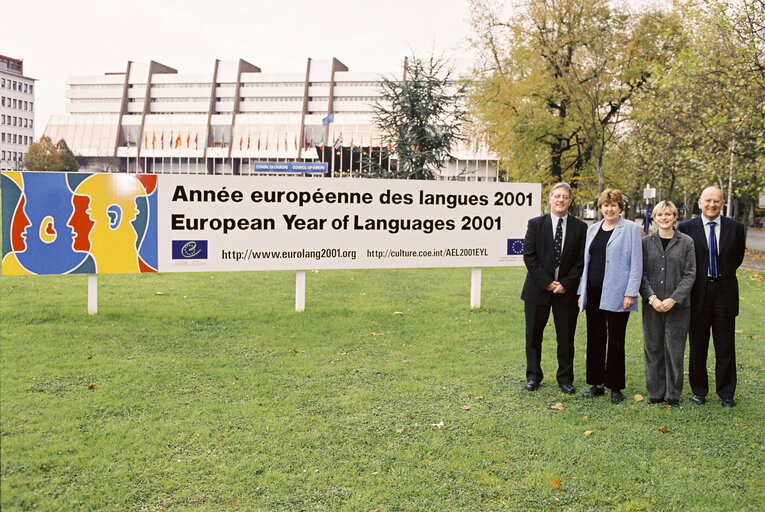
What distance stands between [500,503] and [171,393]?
3.13 m

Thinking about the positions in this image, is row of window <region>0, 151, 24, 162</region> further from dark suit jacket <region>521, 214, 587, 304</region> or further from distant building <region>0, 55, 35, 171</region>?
dark suit jacket <region>521, 214, 587, 304</region>

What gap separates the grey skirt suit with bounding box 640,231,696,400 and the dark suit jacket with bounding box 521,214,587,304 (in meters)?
0.59

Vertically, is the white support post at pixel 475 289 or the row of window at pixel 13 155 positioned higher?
the row of window at pixel 13 155

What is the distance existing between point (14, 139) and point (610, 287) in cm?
12330

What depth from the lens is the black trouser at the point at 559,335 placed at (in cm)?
610

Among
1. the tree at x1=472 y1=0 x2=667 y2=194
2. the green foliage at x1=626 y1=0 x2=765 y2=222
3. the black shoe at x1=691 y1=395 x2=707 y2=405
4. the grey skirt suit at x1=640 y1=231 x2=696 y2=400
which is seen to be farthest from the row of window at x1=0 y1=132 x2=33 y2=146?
the black shoe at x1=691 y1=395 x2=707 y2=405

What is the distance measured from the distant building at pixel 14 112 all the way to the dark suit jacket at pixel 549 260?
11495 centimetres

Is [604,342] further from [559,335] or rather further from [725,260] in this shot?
[725,260]

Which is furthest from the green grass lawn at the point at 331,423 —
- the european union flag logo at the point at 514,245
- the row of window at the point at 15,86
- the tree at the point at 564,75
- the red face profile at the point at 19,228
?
the row of window at the point at 15,86

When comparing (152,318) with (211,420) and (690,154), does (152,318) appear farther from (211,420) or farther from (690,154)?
(690,154)

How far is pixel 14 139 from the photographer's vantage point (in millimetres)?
108500

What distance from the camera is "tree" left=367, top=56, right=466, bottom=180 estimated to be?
1812 cm

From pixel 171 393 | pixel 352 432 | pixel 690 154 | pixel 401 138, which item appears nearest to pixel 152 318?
pixel 171 393

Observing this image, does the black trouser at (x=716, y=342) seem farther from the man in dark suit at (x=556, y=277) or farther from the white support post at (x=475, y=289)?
the white support post at (x=475, y=289)
